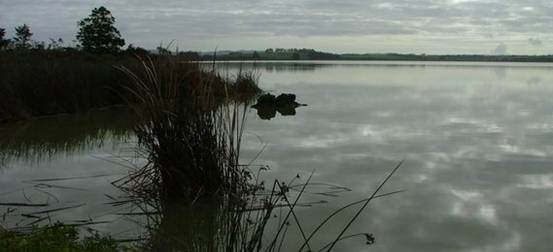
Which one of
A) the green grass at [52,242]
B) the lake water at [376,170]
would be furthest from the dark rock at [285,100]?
the green grass at [52,242]

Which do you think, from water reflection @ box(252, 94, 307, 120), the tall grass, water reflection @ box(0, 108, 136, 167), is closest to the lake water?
water reflection @ box(0, 108, 136, 167)

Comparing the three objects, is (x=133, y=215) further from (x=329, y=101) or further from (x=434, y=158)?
(x=329, y=101)

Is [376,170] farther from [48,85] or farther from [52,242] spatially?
[48,85]

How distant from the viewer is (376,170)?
25.2ft

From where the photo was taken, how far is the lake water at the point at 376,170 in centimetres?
516

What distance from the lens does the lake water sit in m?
5.16

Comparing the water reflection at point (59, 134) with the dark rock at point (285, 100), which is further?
the dark rock at point (285, 100)

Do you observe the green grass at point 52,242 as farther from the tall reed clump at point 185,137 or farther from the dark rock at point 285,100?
the dark rock at point 285,100

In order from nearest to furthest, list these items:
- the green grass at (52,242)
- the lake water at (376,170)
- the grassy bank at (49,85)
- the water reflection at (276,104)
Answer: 1. the green grass at (52,242)
2. the lake water at (376,170)
3. the grassy bank at (49,85)
4. the water reflection at (276,104)

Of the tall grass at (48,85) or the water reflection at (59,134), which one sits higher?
the tall grass at (48,85)

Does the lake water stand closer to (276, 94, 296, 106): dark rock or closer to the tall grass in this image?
the tall grass

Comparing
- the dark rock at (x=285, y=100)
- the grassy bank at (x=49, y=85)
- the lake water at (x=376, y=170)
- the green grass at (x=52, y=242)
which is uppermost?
the grassy bank at (x=49, y=85)

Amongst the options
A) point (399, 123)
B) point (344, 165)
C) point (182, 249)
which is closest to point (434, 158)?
point (344, 165)

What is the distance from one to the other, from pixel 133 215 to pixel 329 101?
14266 mm
